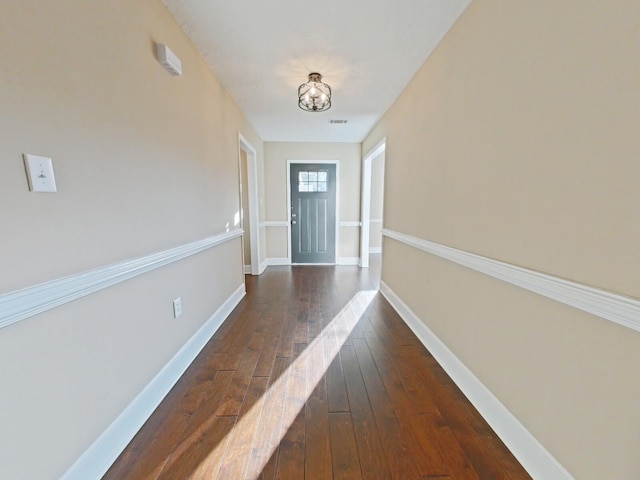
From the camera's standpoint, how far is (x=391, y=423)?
4.49 feet

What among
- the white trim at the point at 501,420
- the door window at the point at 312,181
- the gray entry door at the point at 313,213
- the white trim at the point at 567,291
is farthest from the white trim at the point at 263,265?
the white trim at the point at 567,291

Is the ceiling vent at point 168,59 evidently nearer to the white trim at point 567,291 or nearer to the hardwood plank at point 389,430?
the white trim at point 567,291

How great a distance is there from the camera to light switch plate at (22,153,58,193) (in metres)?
0.84

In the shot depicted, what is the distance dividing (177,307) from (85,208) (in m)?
0.90

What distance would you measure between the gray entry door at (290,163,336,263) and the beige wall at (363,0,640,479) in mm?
3242

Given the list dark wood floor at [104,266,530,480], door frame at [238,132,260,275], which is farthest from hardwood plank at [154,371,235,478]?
door frame at [238,132,260,275]

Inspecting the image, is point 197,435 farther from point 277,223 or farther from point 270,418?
point 277,223

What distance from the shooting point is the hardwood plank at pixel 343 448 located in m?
1.11

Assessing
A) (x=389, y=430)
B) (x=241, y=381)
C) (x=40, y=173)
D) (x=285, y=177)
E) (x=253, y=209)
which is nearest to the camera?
(x=40, y=173)

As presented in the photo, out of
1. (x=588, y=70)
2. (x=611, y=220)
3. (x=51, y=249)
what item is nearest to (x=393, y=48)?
(x=588, y=70)

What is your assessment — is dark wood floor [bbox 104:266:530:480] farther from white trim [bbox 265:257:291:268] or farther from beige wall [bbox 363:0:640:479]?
white trim [bbox 265:257:291:268]

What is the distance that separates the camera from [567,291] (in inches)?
36.9

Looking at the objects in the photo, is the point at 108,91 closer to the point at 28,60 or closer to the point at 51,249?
the point at 28,60


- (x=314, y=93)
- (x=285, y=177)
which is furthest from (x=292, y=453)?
(x=285, y=177)
